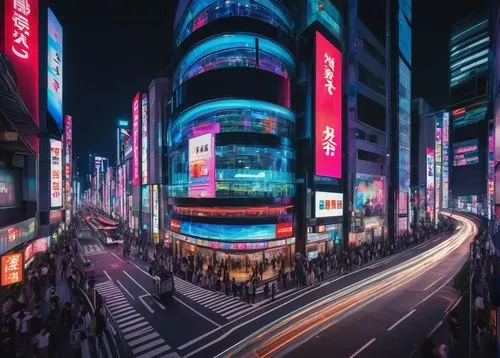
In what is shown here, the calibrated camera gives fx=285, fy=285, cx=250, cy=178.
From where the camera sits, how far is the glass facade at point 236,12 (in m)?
30.2

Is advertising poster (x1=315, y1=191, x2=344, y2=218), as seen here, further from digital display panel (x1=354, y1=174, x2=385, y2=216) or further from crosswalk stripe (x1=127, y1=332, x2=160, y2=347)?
crosswalk stripe (x1=127, y1=332, x2=160, y2=347)

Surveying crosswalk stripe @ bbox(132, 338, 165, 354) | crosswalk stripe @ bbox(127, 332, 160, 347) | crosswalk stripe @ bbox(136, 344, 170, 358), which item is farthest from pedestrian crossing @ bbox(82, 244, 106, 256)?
crosswalk stripe @ bbox(136, 344, 170, 358)

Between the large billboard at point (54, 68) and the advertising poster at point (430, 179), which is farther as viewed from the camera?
the advertising poster at point (430, 179)

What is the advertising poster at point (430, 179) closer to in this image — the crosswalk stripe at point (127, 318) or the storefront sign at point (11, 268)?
the crosswalk stripe at point (127, 318)

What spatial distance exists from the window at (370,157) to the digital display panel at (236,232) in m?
23.0

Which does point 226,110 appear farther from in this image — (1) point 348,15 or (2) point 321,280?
(1) point 348,15

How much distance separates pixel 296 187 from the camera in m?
33.8

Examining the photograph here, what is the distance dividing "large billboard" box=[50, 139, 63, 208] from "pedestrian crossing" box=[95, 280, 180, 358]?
11104 mm

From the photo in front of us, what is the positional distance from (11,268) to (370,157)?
46.8 meters

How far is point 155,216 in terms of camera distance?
4441cm

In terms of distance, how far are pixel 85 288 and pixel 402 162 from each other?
55646 millimetres

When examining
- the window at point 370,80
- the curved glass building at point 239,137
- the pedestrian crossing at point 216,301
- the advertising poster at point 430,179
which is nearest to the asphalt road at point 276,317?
the pedestrian crossing at point 216,301

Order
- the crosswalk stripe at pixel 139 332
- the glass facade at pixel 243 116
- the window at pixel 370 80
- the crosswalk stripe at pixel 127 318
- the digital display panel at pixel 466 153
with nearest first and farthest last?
1. the crosswalk stripe at pixel 139 332
2. the crosswalk stripe at pixel 127 318
3. the glass facade at pixel 243 116
4. the window at pixel 370 80
5. the digital display panel at pixel 466 153

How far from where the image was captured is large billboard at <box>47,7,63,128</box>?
26406 millimetres
